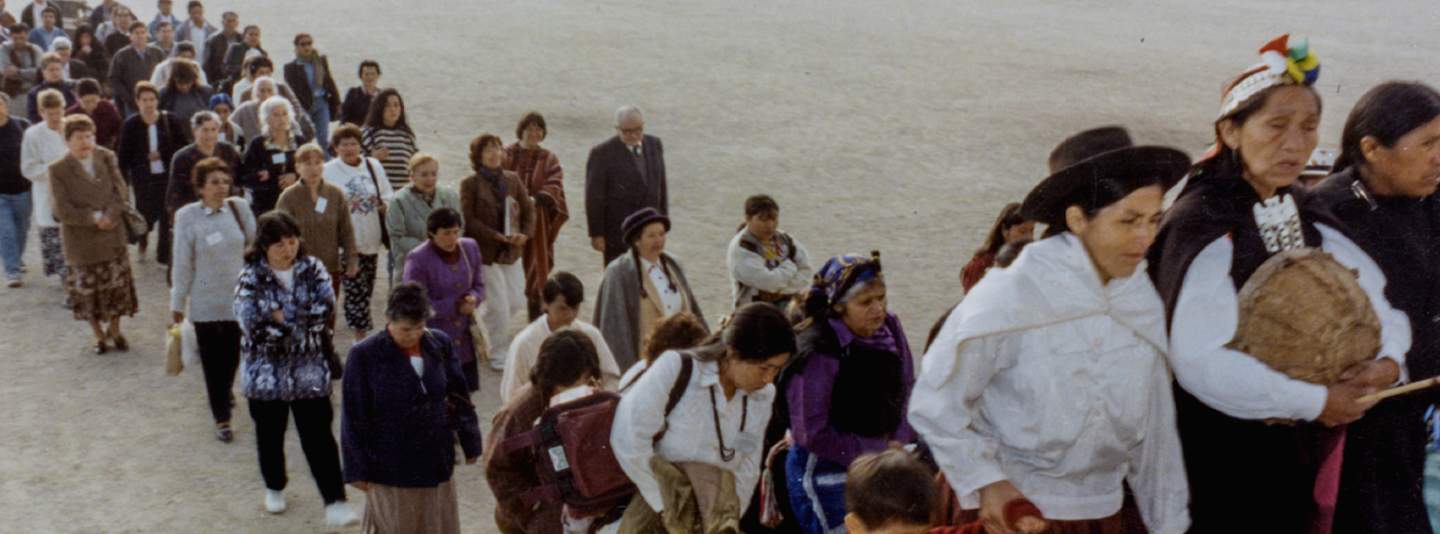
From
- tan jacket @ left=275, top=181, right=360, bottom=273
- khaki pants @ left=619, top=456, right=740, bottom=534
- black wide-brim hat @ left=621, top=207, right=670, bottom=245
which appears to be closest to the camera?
khaki pants @ left=619, top=456, right=740, bottom=534

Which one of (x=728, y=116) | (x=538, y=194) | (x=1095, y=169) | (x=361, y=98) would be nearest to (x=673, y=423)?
(x=1095, y=169)

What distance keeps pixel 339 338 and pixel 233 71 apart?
780 centimetres

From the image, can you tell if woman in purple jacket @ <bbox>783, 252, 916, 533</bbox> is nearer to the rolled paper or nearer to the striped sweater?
the rolled paper

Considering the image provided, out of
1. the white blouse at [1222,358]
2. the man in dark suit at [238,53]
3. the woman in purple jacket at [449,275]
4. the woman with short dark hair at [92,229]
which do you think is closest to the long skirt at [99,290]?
the woman with short dark hair at [92,229]

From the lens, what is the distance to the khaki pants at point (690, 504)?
18.0 feet

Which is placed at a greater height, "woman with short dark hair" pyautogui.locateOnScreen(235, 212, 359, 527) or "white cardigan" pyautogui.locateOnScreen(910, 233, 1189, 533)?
"white cardigan" pyautogui.locateOnScreen(910, 233, 1189, 533)

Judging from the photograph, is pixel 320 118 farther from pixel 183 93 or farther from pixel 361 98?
pixel 183 93

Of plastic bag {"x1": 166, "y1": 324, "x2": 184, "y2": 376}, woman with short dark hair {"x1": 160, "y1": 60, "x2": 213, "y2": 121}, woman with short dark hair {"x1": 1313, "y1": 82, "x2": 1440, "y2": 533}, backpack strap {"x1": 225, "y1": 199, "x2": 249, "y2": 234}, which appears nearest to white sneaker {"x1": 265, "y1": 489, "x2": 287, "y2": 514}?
plastic bag {"x1": 166, "y1": 324, "x2": 184, "y2": 376}

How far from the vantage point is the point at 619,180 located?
11328mm

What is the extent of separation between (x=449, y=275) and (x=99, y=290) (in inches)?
112

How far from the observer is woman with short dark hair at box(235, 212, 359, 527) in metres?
7.93

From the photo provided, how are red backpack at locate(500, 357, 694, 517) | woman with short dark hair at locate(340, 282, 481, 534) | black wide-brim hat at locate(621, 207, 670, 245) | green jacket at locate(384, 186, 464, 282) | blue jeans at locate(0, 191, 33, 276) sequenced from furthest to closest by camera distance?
blue jeans at locate(0, 191, 33, 276)
green jacket at locate(384, 186, 464, 282)
black wide-brim hat at locate(621, 207, 670, 245)
woman with short dark hair at locate(340, 282, 481, 534)
red backpack at locate(500, 357, 694, 517)

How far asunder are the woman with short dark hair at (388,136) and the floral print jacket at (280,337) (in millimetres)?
4515

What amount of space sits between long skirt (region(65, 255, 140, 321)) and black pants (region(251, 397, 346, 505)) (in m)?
3.24
